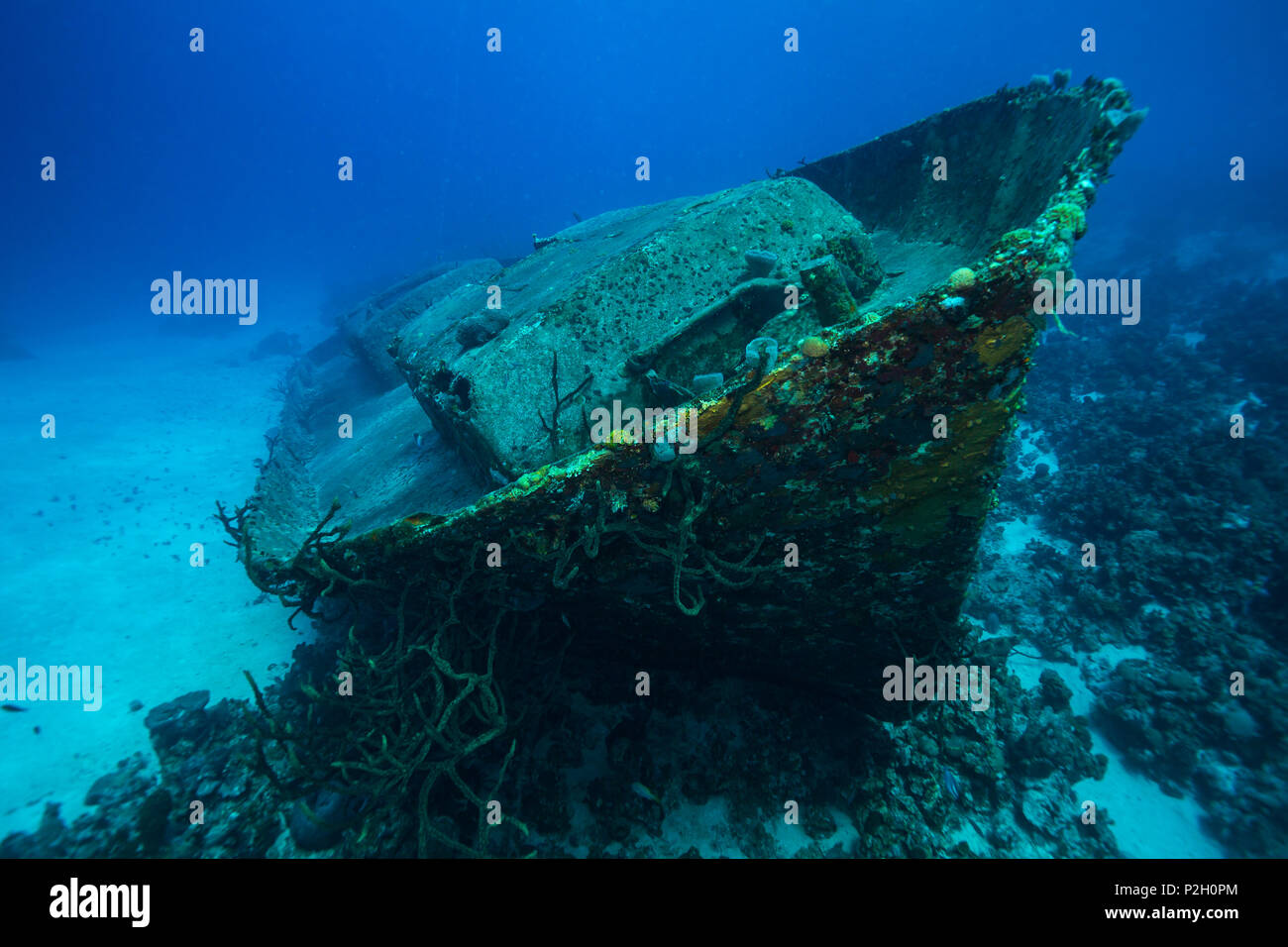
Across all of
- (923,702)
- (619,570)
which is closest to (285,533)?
(619,570)

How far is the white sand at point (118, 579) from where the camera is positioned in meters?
5.58

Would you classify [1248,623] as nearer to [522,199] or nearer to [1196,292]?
[1196,292]

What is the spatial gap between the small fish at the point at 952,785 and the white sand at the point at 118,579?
25.8 feet

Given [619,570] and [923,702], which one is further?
[923,702]

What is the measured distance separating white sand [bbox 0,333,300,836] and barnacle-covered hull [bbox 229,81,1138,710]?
11.0ft

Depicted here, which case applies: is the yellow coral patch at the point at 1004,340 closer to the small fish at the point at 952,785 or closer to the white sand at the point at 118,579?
the small fish at the point at 952,785

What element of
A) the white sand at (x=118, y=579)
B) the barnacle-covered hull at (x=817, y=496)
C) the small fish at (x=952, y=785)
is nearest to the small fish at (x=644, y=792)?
the barnacle-covered hull at (x=817, y=496)

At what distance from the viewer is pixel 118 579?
827cm

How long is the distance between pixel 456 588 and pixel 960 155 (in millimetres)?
5991

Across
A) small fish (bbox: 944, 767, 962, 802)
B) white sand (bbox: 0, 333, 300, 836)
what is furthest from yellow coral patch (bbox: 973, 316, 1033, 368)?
white sand (bbox: 0, 333, 300, 836)

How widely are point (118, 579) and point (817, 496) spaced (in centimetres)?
1116

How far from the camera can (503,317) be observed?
4852 millimetres

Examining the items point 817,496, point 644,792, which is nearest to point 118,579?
point 644,792

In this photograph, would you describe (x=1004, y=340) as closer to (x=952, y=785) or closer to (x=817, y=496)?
(x=817, y=496)
